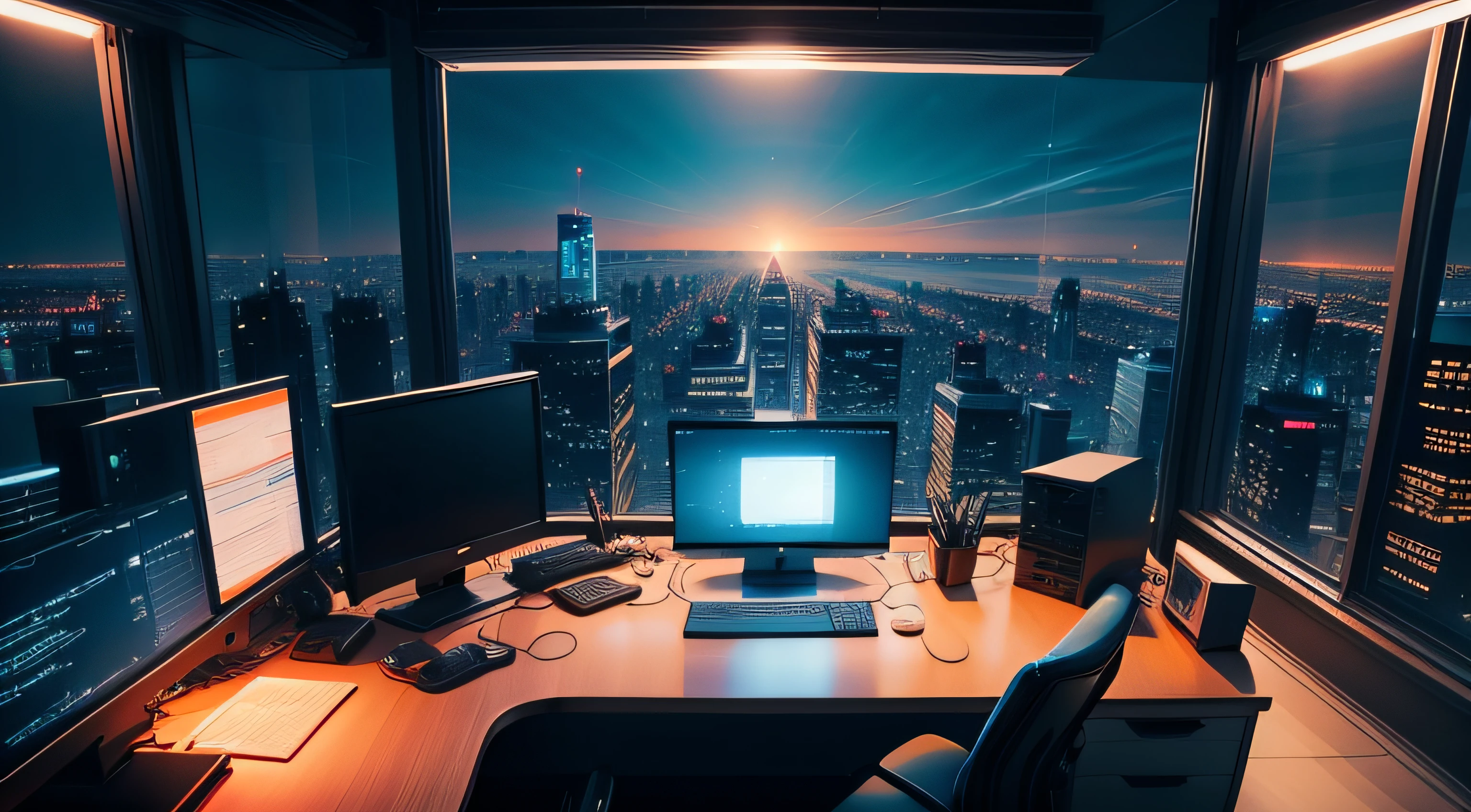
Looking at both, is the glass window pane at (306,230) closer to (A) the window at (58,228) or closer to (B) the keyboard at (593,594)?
(A) the window at (58,228)

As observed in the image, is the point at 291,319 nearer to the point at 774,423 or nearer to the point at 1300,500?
the point at 774,423

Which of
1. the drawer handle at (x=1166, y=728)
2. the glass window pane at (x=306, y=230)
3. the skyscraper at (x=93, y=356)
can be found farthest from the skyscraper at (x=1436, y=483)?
the skyscraper at (x=93, y=356)

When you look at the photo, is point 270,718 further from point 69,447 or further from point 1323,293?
point 1323,293

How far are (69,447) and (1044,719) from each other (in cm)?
177

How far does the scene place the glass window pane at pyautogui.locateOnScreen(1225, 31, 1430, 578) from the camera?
1791 millimetres

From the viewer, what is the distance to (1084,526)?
1.96 meters

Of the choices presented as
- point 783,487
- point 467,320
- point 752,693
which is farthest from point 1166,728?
point 467,320

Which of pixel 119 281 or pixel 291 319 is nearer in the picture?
pixel 119 281

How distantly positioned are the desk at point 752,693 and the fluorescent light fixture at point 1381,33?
5.35 ft

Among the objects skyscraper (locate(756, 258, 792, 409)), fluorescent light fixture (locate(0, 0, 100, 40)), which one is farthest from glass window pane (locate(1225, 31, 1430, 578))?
fluorescent light fixture (locate(0, 0, 100, 40))

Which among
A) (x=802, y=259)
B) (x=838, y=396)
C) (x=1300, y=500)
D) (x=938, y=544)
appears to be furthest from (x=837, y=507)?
(x=1300, y=500)

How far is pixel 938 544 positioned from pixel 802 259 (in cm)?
116

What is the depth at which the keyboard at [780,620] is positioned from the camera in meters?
1.81

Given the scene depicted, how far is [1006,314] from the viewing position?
8.53 ft
